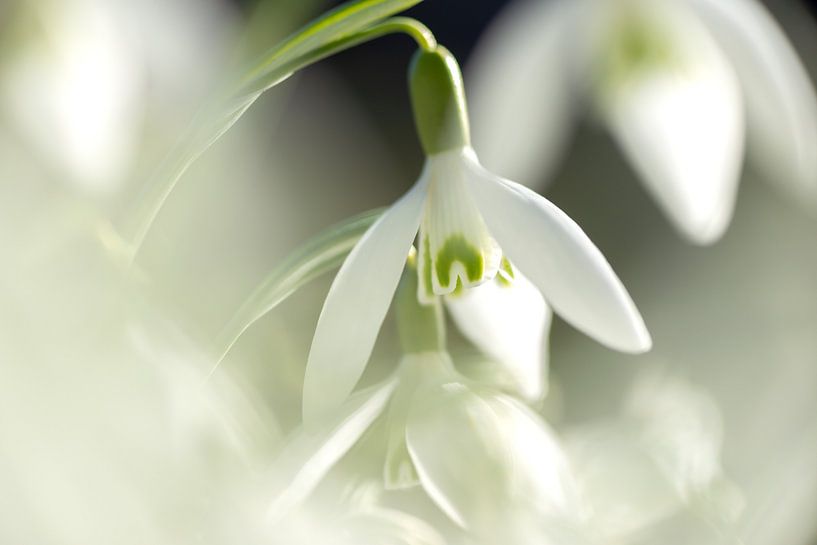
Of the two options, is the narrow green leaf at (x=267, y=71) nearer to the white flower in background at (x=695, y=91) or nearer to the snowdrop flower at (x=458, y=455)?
the snowdrop flower at (x=458, y=455)

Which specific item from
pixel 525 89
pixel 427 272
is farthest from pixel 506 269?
pixel 525 89

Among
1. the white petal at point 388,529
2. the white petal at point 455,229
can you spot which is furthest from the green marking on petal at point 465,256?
the white petal at point 388,529

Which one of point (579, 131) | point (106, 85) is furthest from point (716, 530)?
point (579, 131)

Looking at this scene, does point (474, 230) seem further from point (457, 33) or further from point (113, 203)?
point (457, 33)

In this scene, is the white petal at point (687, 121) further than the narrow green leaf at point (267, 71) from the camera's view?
Yes

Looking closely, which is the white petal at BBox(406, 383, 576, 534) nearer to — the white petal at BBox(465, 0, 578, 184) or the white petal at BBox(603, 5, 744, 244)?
the white petal at BBox(603, 5, 744, 244)

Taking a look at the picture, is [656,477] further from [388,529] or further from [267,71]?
[267,71]
